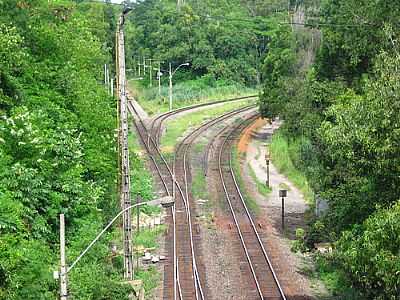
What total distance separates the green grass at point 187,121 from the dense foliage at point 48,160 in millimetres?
16169

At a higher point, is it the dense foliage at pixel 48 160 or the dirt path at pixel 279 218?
the dense foliage at pixel 48 160

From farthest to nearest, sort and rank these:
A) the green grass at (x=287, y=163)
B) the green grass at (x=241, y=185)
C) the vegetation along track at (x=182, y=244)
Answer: the green grass at (x=287, y=163) → the green grass at (x=241, y=185) → the vegetation along track at (x=182, y=244)

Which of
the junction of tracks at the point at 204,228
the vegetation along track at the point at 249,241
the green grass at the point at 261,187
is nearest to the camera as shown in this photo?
the vegetation along track at the point at 249,241

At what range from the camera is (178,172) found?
4325cm

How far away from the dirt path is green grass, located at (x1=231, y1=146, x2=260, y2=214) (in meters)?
0.28

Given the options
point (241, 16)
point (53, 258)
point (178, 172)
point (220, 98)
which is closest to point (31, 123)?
point (53, 258)

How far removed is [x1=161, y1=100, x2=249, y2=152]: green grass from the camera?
5388 cm

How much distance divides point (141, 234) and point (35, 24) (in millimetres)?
11133

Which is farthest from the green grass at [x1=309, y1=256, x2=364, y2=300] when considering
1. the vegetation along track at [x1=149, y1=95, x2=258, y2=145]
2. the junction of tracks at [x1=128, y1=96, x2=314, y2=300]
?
the vegetation along track at [x1=149, y1=95, x2=258, y2=145]

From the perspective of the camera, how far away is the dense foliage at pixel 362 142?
52.9ft

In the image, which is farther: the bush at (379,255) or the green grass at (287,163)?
the green grass at (287,163)

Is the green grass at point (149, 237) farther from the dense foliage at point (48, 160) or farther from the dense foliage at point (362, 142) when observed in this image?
the dense foliage at point (362, 142)

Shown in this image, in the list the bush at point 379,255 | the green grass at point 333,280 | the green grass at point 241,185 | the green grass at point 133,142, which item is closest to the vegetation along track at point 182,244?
the green grass at point 133,142

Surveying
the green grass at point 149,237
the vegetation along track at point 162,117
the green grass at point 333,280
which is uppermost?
the vegetation along track at point 162,117
